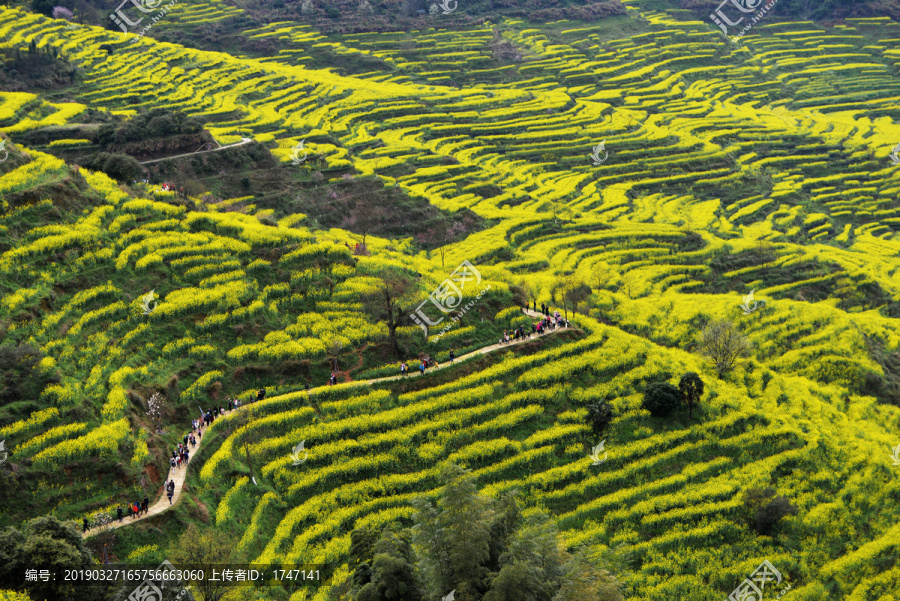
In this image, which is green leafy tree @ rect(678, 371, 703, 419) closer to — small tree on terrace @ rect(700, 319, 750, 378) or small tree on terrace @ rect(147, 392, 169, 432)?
small tree on terrace @ rect(700, 319, 750, 378)

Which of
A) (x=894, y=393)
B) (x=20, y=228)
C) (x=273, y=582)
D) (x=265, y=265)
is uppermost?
(x=20, y=228)

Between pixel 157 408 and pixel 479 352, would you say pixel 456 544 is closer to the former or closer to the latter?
pixel 157 408

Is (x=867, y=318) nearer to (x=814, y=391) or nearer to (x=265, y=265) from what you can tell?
(x=814, y=391)

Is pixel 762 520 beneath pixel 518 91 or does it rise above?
beneath

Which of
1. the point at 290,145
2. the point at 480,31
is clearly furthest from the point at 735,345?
the point at 480,31

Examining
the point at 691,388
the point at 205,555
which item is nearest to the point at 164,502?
the point at 205,555

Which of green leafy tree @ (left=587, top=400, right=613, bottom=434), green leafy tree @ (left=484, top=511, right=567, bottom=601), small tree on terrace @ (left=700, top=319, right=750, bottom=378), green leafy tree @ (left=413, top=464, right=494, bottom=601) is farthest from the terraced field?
green leafy tree @ (left=413, top=464, right=494, bottom=601)

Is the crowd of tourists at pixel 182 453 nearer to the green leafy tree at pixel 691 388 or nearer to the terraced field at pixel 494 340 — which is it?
the terraced field at pixel 494 340
